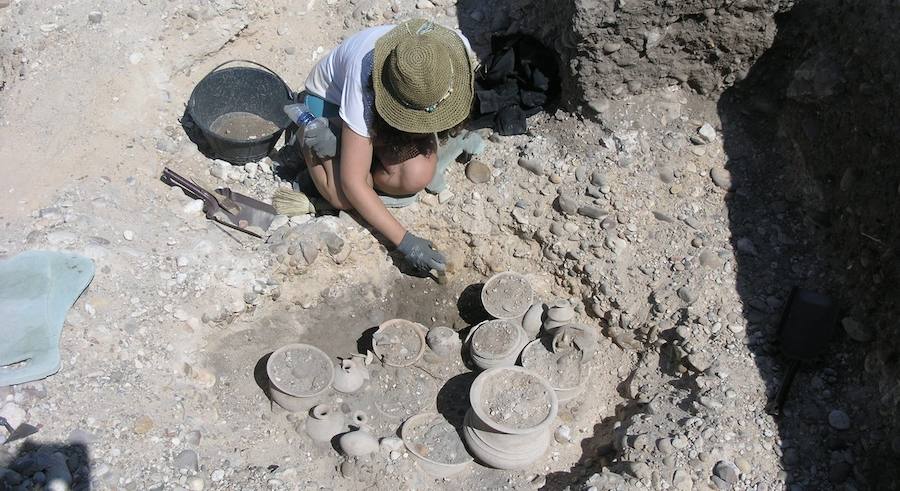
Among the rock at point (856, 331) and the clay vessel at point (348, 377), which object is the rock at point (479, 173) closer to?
the clay vessel at point (348, 377)

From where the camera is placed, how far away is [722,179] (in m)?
3.44

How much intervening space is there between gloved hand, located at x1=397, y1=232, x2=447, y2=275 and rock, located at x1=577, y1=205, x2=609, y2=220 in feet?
2.50

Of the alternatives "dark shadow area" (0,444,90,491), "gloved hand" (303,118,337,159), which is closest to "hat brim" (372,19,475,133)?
"gloved hand" (303,118,337,159)

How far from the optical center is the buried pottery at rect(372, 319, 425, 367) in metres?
3.14

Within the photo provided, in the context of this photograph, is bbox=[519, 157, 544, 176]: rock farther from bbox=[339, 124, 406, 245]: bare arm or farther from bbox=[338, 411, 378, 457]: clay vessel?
bbox=[338, 411, 378, 457]: clay vessel

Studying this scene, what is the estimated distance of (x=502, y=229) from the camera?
359 centimetres

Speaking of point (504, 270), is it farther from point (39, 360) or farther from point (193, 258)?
point (39, 360)

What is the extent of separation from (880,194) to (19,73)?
4493 mm

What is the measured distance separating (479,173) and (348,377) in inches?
51.2

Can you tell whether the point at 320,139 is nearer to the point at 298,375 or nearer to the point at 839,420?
the point at 298,375

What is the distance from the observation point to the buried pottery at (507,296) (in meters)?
3.23

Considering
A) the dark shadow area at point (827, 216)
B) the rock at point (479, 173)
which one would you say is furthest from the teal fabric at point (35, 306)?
the dark shadow area at point (827, 216)

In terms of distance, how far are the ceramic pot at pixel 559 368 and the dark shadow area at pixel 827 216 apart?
0.73 meters

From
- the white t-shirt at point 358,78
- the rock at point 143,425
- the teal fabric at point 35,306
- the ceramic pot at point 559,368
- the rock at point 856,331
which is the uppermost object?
the white t-shirt at point 358,78
